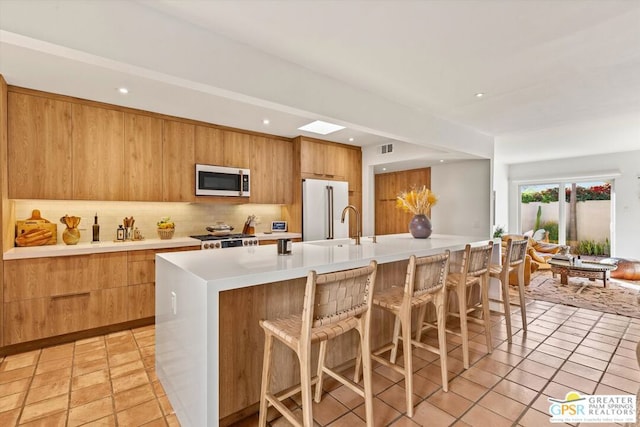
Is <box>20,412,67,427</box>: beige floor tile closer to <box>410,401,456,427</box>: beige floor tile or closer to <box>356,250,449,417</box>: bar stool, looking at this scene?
<box>356,250,449,417</box>: bar stool

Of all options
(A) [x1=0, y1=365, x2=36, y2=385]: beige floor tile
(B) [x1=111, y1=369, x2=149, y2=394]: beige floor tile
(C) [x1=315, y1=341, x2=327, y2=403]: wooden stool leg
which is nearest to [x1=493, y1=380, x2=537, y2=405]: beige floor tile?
(C) [x1=315, y1=341, x2=327, y2=403]: wooden stool leg

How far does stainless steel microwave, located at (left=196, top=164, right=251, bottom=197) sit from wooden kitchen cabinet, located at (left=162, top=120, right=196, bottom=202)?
10cm

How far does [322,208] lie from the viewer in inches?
189

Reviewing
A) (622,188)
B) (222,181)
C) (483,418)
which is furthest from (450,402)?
(622,188)

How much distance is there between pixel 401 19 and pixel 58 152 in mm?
3376

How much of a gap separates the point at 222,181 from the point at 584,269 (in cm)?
574

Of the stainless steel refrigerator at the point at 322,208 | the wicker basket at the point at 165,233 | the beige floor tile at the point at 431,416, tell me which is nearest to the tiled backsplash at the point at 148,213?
the wicker basket at the point at 165,233

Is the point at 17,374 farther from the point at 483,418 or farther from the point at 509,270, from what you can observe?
the point at 509,270

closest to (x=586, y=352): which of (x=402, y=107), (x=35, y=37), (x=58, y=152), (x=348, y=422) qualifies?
(x=348, y=422)

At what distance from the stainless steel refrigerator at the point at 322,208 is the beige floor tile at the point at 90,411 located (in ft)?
10.1

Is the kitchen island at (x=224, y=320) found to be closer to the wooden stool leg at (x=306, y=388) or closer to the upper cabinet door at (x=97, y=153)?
the wooden stool leg at (x=306, y=388)

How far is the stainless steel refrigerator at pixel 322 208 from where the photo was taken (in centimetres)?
465

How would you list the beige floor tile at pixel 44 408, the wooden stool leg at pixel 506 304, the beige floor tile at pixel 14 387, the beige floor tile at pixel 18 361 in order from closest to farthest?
the beige floor tile at pixel 44 408 < the beige floor tile at pixel 14 387 < the beige floor tile at pixel 18 361 < the wooden stool leg at pixel 506 304

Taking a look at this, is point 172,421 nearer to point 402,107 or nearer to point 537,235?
point 402,107
